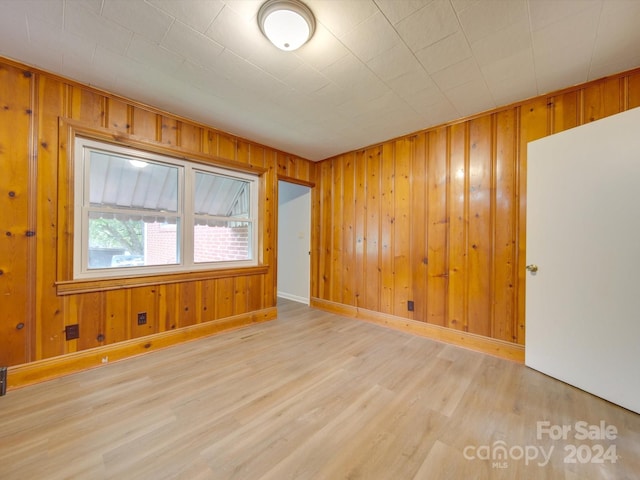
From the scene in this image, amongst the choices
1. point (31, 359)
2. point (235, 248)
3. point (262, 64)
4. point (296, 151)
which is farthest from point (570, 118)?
point (31, 359)

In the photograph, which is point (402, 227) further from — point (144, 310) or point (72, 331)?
point (72, 331)

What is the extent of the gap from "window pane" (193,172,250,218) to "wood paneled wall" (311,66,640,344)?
4.74ft

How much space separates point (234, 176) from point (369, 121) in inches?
70.7

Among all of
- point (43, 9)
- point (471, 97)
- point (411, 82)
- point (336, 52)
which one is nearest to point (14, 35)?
point (43, 9)

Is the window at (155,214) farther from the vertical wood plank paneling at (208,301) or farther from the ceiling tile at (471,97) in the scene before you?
the ceiling tile at (471,97)

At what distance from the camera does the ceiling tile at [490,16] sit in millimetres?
1404

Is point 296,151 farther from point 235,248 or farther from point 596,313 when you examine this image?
point 596,313

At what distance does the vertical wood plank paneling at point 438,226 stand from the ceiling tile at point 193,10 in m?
2.45

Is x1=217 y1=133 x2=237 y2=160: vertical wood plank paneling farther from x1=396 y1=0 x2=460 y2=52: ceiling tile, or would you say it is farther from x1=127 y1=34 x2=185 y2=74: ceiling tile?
x1=396 y1=0 x2=460 y2=52: ceiling tile

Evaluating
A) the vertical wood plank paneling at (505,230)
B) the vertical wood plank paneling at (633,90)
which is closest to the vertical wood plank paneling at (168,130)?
the vertical wood plank paneling at (505,230)

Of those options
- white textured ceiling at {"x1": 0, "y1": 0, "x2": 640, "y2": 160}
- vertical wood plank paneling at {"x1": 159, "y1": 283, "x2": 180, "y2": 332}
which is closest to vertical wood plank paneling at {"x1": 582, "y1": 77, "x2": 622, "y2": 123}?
white textured ceiling at {"x1": 0, "y1": 0, "x2": 640, "y2": 160}

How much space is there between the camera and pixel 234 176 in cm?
331

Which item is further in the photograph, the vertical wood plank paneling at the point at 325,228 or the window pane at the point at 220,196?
the vertical wood plank paneling at the point at 325,228

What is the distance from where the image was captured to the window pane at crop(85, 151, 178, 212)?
2.34 metres
